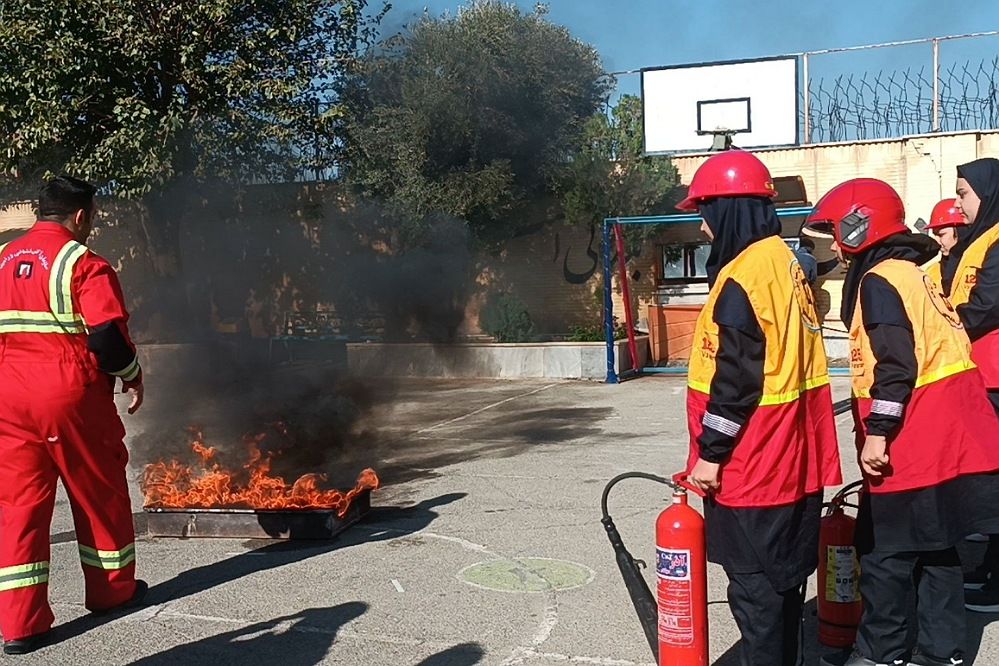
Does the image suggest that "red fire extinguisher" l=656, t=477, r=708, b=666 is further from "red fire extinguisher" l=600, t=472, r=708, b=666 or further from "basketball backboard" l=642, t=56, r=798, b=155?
"basketball backboard" l=642, t=56, r=798, b=155

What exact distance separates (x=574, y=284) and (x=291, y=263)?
5.68 metres

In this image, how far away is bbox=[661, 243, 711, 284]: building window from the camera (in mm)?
17156

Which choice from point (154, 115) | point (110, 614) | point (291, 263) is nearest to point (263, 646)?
point (110, 614)

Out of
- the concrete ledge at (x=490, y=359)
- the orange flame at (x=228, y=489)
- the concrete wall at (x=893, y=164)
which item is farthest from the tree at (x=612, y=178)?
the orange flame at (x=228, y=489)

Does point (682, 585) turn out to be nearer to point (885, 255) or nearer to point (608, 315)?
point (885, 255)

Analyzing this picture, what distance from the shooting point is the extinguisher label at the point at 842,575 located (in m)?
3.74

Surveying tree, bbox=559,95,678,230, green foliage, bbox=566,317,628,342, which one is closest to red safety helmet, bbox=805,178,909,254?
green foliage, bbox=566,317,628,342

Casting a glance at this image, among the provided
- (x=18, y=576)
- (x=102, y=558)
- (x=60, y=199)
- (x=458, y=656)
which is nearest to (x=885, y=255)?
(x=458, y=656)

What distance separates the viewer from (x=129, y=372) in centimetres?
435

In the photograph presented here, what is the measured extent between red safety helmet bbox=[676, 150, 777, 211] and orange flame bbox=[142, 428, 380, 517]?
3.27 metres

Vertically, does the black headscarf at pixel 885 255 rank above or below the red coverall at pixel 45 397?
above

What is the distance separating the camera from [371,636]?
13.7 ft

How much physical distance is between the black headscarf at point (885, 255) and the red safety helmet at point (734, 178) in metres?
0.49

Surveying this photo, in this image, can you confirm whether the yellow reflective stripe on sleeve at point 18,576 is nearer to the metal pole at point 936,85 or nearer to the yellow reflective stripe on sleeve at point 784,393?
the yellow reflective stripe on sleeve at point 784,393
